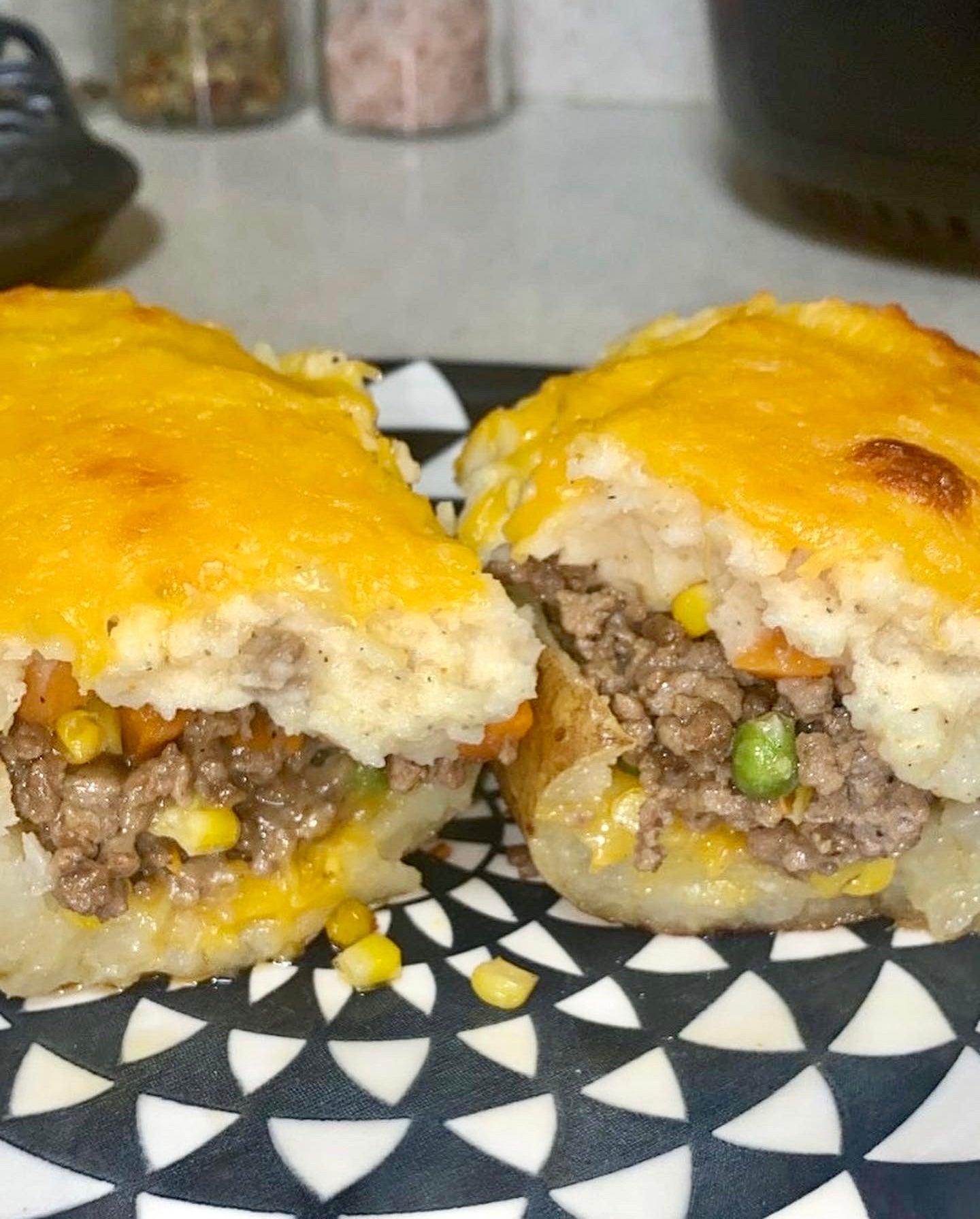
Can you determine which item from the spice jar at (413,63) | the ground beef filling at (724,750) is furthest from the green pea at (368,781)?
the spice jar at (413,63)

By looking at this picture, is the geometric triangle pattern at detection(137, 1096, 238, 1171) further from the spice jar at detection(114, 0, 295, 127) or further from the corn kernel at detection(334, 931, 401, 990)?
the spice jar at detection(114, 0, 295, 127)

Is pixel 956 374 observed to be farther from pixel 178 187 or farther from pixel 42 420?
pixel 178 187

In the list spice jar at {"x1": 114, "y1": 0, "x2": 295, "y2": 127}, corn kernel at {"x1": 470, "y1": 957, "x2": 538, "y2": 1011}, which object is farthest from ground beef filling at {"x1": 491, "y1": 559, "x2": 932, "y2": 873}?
spice jar at {"x1": 114, "y1": 0, "x2": 295, "y2": 127}

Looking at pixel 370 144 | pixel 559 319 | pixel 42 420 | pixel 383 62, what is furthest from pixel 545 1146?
pixel 370 144

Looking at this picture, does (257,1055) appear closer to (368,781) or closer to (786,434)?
(368,781)

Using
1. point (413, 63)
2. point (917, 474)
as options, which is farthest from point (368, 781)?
point (413, 63)
